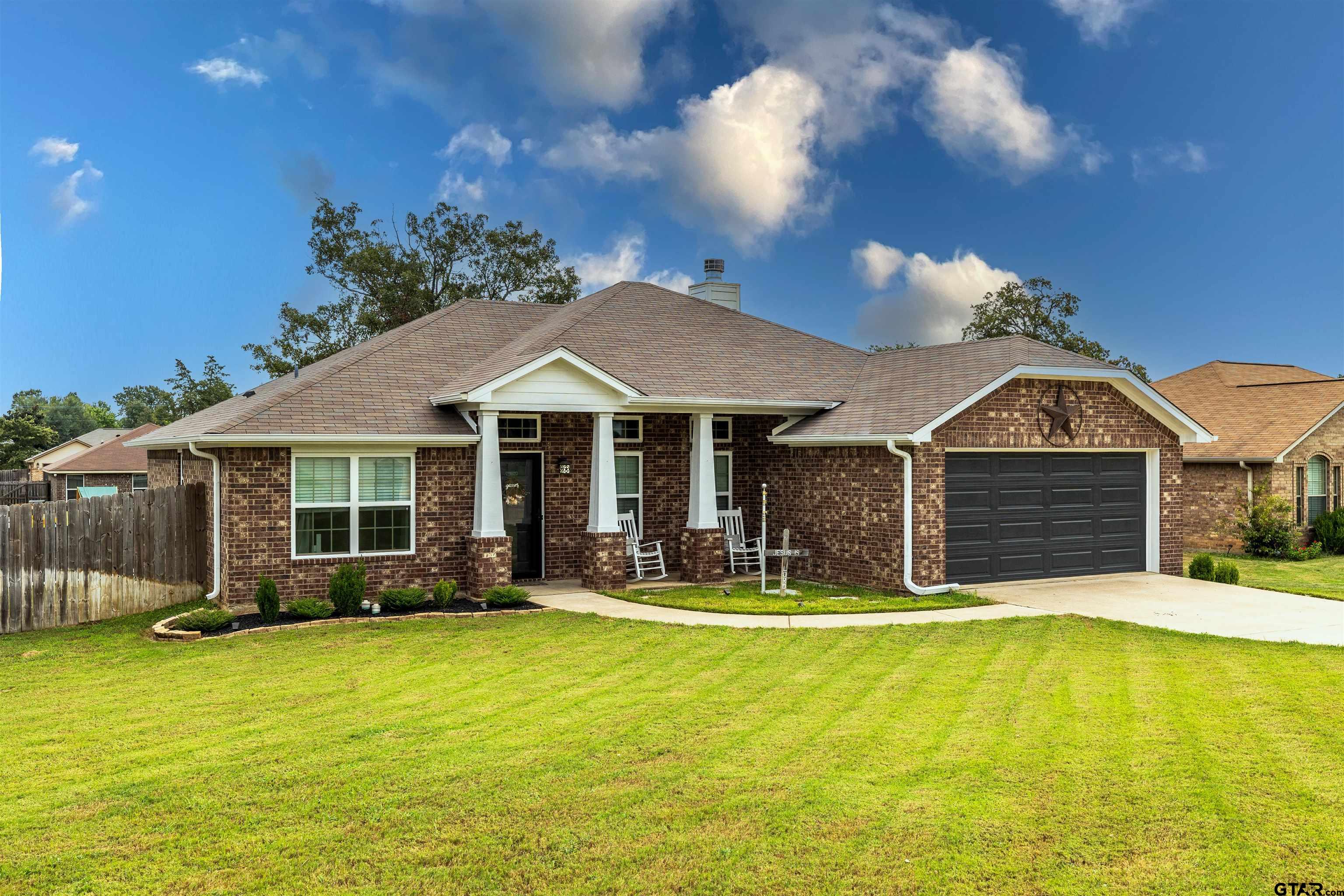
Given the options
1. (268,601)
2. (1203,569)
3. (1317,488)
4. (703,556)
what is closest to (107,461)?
(268,601)

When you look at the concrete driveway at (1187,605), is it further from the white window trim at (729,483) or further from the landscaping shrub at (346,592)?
the landscaping shrub at (346,592)

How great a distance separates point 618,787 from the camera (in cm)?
641

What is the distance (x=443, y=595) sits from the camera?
14.2 m

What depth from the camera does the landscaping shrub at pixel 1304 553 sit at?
2264 cm

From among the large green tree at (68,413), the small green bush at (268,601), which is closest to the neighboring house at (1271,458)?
the small green bush at (268,601)

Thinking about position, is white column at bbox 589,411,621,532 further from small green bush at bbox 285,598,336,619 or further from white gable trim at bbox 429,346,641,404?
small green bush at bbox 285,598,336,619

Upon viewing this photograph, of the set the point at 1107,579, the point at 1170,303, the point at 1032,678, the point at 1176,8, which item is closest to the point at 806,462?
the point at 1107,579

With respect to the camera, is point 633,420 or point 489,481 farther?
point 633,420

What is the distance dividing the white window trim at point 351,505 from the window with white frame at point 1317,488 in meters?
21.9

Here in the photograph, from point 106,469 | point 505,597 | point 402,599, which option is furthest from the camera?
point 106,469

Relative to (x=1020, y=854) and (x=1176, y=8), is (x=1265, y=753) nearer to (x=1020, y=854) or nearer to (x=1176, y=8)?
(x=1020, y=854)

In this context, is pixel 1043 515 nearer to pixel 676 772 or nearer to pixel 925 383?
pixel 925 383

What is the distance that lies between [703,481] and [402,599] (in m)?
5.72

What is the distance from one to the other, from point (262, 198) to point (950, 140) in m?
25.8
